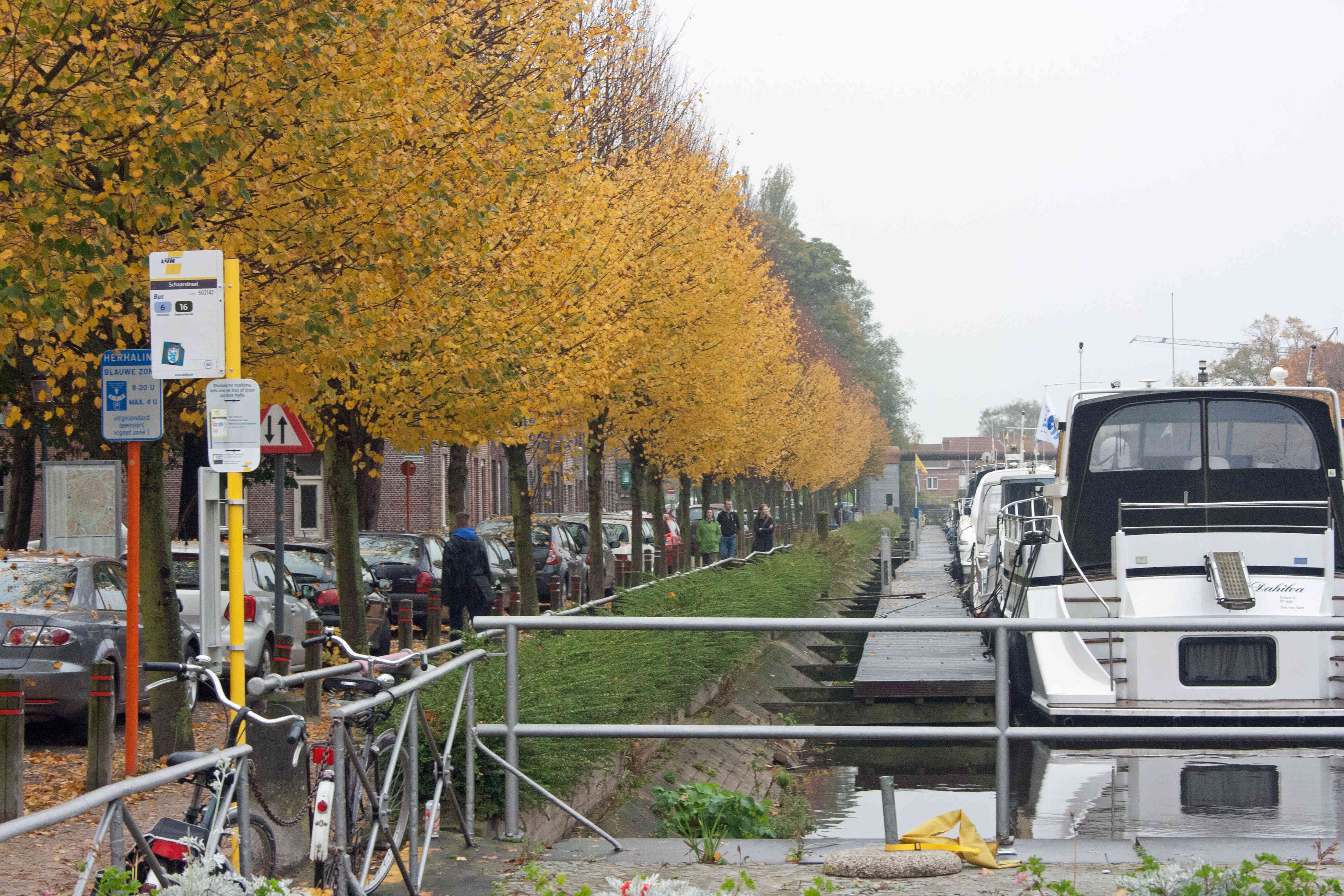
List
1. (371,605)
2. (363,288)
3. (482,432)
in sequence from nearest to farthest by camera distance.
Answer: (363,288) < (482,432) < (371,605)

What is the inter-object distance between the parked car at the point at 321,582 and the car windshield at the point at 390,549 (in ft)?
2.58

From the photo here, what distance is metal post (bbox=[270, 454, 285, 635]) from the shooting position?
48.2ft

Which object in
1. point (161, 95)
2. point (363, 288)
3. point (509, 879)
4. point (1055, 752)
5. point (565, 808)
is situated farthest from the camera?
point (363, 288)

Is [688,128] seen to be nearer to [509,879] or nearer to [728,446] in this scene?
[728,446]

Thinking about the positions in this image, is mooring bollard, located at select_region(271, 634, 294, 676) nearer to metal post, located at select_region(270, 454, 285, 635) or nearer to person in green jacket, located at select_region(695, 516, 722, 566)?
metal post, located at select_region(270, 454, 285, 635)

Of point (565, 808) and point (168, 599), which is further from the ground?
point (168, 599)

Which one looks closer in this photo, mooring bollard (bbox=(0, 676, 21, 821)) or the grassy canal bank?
the grassy canal bank

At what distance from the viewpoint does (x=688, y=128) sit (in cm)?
2905

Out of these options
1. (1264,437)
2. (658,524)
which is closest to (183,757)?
(1264,437)

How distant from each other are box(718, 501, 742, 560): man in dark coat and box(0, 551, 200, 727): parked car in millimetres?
27620

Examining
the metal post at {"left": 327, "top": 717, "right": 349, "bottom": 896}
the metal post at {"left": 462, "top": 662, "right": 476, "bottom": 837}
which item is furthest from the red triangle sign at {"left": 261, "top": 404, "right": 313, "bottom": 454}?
the metal post at {"left": 327, "top": 717, "right": 349, "bottom": 896}

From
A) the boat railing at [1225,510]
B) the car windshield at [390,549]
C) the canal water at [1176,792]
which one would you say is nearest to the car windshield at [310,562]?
the car windshield at [390,549]

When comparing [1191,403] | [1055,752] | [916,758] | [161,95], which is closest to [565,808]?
[1055,752]

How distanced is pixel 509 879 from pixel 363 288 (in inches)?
214
